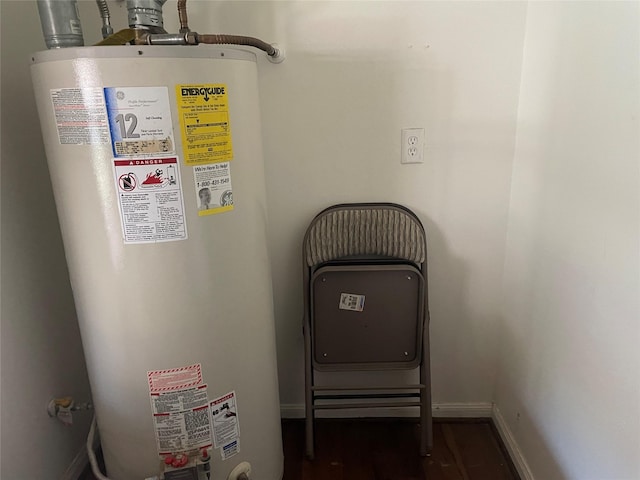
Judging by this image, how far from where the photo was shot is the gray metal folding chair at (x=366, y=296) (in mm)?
1529

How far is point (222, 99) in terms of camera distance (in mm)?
1027

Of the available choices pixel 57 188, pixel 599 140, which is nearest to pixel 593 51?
pixel 599 140

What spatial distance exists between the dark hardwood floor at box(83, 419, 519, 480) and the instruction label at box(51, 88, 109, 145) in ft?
4.03

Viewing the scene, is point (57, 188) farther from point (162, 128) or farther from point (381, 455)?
point (381, 455)

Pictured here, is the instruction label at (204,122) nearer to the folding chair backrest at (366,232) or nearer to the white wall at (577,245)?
the folding chair backrest at (366,232)

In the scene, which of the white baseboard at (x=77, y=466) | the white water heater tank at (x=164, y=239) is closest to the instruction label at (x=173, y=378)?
the white water heater tank at (x=164, y=239)

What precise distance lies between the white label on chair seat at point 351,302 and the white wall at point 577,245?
526 mm

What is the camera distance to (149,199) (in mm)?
1001

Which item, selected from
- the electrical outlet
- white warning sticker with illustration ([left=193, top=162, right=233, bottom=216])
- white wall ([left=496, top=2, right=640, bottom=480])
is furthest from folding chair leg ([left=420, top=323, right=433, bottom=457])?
white warning sticker with illustration ([left=193, top=162, right=233, bottom=216])

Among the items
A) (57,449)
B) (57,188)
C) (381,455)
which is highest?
(57,188)

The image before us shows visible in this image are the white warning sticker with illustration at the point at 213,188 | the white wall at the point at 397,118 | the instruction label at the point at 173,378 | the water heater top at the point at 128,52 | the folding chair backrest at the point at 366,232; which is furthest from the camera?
the folding chair backrest at the point at 366,232

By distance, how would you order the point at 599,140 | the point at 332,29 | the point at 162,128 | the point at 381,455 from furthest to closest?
the point at 381,455 < the point at 332,29 < the point at 599,140 < the point at 162,128

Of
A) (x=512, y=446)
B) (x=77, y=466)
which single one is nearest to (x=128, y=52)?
(x=77, y=466)

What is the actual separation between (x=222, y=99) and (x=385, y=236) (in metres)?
0.73
